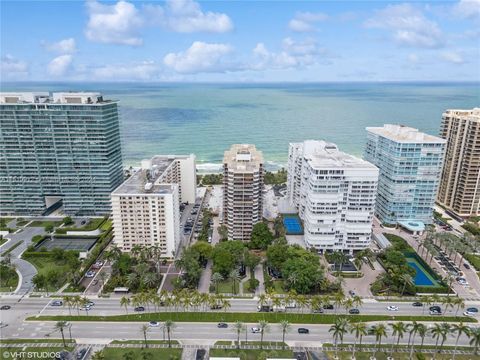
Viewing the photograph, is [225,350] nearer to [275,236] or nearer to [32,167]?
[275,236]

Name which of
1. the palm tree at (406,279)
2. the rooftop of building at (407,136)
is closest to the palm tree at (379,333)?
the palm tree at (406,279)

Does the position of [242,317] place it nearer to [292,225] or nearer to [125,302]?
[125,302]

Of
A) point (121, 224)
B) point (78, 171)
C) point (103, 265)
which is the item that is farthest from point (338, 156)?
point (78, 171)

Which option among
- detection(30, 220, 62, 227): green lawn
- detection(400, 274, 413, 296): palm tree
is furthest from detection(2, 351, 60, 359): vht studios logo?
detection(400, 274, 413, 296): palm tree

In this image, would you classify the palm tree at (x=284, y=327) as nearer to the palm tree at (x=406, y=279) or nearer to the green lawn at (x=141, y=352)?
the green lawn at (x=141, y=352)

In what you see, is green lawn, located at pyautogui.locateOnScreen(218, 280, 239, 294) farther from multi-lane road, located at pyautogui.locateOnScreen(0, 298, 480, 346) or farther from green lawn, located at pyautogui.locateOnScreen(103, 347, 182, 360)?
green lawn, located at pyautogui.locateOnScreen(103, 347, 182, 360)

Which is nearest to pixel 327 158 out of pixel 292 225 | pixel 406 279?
pixel 292 225
